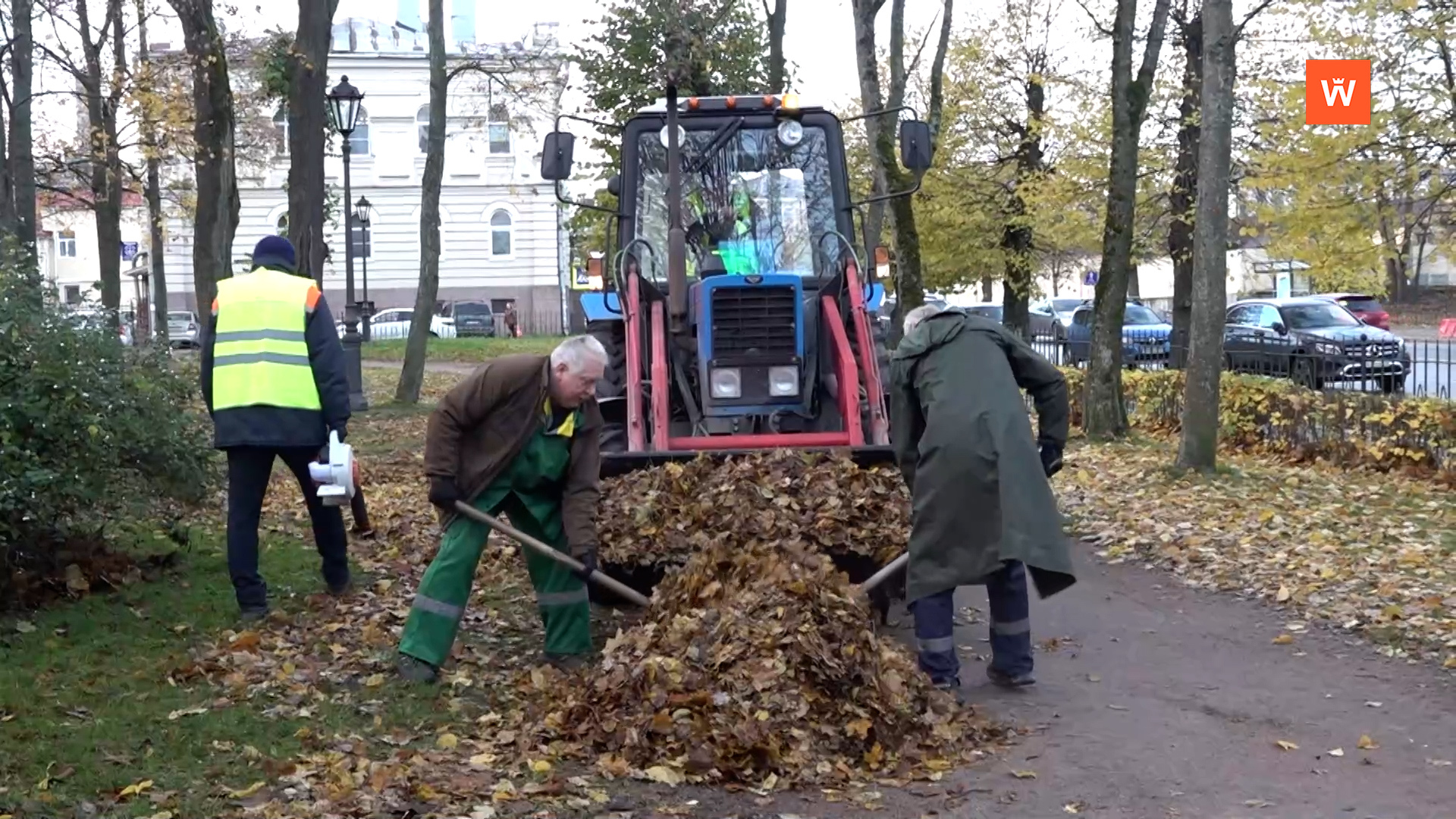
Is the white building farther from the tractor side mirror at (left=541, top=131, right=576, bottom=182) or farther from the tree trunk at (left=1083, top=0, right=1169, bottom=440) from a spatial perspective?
the tractor side mirror at (left=541, top=131, right=576, bottom=182)

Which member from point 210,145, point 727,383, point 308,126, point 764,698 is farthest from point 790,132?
point 308,126

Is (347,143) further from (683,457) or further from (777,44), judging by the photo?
(683,457)

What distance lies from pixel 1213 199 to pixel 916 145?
392 centimetres

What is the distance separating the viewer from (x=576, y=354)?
270 inches

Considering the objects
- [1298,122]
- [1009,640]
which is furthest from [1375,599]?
[1298,122]

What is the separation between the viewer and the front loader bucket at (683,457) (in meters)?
8.22

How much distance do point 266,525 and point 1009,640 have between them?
6.08 m

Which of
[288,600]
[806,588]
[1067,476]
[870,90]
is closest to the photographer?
[806,588]

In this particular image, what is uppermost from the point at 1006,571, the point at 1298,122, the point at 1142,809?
the point at 1298,122

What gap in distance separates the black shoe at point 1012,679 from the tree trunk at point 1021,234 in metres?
26.3

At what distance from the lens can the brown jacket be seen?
22.8 ft

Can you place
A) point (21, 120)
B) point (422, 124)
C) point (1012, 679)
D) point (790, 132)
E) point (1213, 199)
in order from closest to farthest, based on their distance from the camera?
point (1012, 679) → point (790, 132) → point (1213, 199) → point (21, 120) → point (422, 124)

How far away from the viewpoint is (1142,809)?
217 inches

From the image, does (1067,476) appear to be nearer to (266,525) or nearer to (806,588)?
(266,525)
